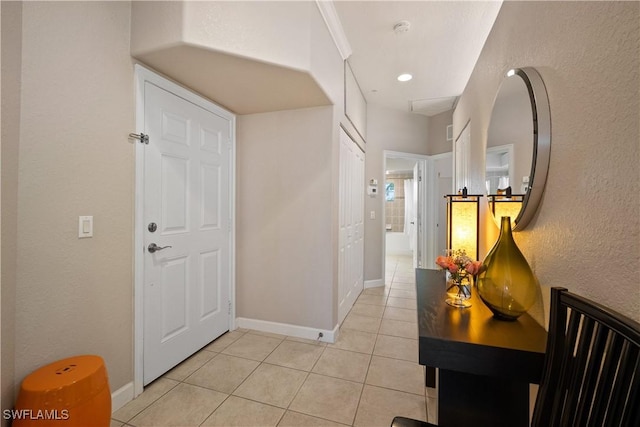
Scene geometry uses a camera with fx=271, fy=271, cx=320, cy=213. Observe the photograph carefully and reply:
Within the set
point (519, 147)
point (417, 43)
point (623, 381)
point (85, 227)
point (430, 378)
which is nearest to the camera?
point (623, 381)

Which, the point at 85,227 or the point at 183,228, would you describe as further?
the point at 183,228

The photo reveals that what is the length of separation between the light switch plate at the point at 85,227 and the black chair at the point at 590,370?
2.10 m

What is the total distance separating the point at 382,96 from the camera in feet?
12.6

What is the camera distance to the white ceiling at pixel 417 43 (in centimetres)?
213

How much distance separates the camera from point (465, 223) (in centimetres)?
194

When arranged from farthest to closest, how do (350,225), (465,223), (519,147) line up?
(350,225)
(465,223)
(519,147)

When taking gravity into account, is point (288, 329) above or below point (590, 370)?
below

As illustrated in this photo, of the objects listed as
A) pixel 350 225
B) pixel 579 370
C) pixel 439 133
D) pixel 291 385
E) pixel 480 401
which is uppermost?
pixel 439 133

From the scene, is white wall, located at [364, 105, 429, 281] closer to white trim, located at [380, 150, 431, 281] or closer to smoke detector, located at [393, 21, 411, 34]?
white trim, located at [380, 150, 431, 281]

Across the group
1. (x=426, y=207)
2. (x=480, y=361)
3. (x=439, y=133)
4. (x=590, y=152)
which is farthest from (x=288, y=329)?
(x=439, y=133)

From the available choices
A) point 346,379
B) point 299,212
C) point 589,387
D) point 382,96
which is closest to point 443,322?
point 589,387

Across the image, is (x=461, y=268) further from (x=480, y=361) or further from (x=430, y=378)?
(x=430, y=378)

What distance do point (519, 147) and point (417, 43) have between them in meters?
1.77

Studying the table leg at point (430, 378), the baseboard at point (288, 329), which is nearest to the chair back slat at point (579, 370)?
the table leg at point (430, 378)
